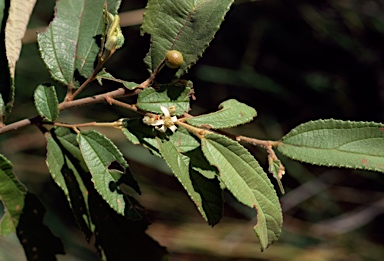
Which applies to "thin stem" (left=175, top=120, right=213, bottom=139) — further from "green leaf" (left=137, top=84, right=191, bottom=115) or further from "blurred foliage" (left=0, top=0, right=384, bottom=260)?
"blurred foliage" (left=0, top=0, right=384, bottom=260)

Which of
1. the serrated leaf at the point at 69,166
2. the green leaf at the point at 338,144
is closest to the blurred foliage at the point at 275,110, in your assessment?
the serrated leaf at the point at 69,166

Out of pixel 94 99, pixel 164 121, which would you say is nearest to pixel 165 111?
pixel 164 121

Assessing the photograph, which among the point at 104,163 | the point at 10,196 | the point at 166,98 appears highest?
the point at 166,98

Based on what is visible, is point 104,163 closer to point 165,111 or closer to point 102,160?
point 102,160

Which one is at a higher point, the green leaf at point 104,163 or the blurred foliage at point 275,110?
the green leaf at point 104,163

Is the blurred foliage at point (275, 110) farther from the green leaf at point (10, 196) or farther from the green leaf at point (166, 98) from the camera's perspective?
the green leaf at point (166, 98)

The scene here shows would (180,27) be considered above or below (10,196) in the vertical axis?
above

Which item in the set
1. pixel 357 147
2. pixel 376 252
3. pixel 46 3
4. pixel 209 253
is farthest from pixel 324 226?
pixel 357 147
